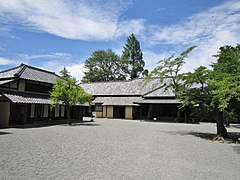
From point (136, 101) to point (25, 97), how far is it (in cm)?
1539

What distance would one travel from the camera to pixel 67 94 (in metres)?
19.7

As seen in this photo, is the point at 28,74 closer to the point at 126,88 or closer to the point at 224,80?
the point at 126,88

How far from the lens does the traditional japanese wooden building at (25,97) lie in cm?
1703

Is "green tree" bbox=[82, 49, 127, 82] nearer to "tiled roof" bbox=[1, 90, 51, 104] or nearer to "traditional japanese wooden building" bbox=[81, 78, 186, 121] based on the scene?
"traditional japanese wooden building" bbox=[81, 78, 186, 121]

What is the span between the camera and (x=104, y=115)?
104 ft

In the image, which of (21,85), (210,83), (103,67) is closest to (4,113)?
(21,85)

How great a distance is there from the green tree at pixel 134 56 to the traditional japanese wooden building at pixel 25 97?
2750 centimetres

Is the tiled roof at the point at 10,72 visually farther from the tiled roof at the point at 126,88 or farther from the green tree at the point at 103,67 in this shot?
the green tree at the point at 103,67

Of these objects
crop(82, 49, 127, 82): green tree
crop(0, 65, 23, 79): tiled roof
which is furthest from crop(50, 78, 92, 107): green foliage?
crop(82, 49, 127, 82): green tree

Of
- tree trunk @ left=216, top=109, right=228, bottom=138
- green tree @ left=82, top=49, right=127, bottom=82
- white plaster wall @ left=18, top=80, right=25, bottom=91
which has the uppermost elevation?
green tree @ left=82, top=49, right=127, bottom=82

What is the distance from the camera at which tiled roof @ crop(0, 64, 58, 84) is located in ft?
63.8

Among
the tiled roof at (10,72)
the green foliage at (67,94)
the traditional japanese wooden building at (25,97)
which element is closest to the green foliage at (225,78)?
the green foliage at (67,94)

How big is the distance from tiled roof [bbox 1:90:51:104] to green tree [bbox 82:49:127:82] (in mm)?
28869

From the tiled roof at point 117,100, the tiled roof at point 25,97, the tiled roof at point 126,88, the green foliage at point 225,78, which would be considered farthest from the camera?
the tiled roof at point 126,88
